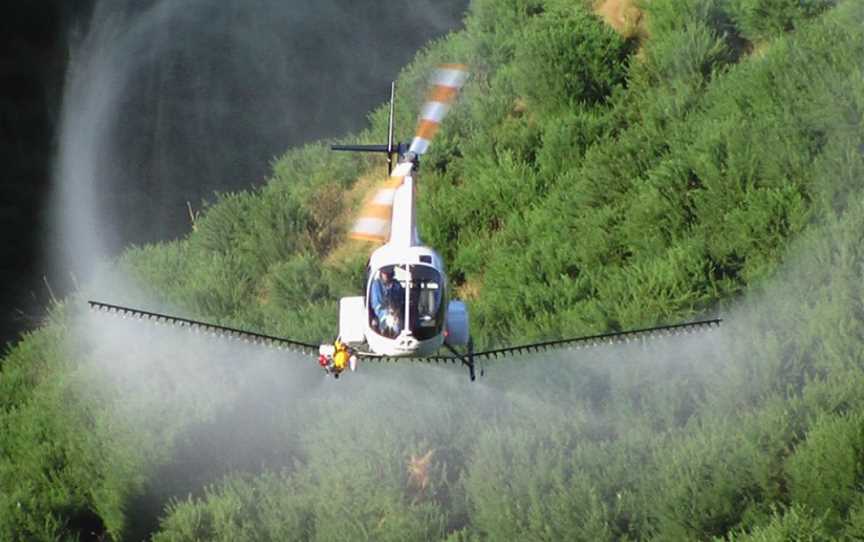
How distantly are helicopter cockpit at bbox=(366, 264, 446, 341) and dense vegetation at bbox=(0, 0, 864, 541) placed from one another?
7.56m

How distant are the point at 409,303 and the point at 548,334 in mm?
14054

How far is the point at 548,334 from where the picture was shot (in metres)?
45.2

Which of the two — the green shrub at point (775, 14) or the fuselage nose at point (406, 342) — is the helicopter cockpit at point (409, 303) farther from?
the green shrub at point (775, 14)

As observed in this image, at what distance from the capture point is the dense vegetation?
38281mm

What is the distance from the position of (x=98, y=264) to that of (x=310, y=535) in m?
20.2

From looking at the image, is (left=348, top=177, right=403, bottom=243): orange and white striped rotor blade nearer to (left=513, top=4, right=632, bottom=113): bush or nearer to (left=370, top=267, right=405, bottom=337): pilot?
(left=370, top=267, right=405, bottom=337): pilot

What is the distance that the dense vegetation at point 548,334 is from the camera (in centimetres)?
3828

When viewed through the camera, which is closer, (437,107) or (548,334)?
(437,107)

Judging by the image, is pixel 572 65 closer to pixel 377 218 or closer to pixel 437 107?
pixel 437 107

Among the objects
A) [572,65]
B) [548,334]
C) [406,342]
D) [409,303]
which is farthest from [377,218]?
[572,65]

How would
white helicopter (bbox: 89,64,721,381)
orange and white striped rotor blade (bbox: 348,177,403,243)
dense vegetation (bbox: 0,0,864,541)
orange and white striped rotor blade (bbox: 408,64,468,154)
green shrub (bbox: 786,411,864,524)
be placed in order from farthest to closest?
dense vegetation (bbox: 0,0,864,541) → green shrub (bbox: 786,411,864,524) → orange and white striped rotor blade (bbox: 408,64,468,154) → orange and white striped rotor blade (bbox: 348,177,403,243) → white helicopter (bbox: 89,64,721,381)

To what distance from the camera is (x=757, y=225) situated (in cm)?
4556

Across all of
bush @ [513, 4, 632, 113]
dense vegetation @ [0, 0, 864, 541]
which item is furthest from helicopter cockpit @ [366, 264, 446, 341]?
bush @ [513, 4, 632, 113]

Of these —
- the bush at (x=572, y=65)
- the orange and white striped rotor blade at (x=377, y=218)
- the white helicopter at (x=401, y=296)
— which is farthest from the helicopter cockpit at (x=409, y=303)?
the bush at (x=572, y=65)
